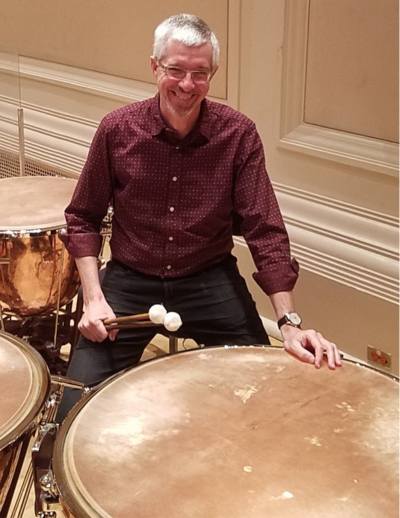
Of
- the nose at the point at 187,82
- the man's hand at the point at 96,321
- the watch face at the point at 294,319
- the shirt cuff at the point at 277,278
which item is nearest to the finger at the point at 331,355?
the watch face at the point at 294,319

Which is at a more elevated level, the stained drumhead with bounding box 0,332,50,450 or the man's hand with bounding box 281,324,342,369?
the stained drumhead with bounding box 0,332,50,450

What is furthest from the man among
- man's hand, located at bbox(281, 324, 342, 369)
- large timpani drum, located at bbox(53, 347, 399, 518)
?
large timpani drum, located at bbox(53, 347, 399, 518)

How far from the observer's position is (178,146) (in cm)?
170

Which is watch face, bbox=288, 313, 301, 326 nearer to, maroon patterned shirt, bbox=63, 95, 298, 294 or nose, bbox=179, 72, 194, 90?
maroon patterned shirt, bbox=63, 95, 298, 294

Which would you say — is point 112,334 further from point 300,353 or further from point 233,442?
point 233,442

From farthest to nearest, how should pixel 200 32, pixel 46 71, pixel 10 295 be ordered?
Answer: 1. pixel 46 71
2. pixel 10 295
3. pixel 200 32

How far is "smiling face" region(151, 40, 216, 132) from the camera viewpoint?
1.55 metres

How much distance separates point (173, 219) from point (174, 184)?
80 mm


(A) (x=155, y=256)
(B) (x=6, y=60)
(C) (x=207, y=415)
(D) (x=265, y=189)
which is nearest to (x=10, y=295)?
(A) (x=155, y=256)

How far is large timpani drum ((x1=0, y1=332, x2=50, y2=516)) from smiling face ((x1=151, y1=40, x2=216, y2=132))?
0.63 metres

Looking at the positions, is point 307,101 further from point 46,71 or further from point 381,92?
point 46,71

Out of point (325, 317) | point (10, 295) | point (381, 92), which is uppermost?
point (381, 92)

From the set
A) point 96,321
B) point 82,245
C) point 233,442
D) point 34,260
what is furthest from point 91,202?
point 233,442

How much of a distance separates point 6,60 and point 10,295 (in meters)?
1.50
